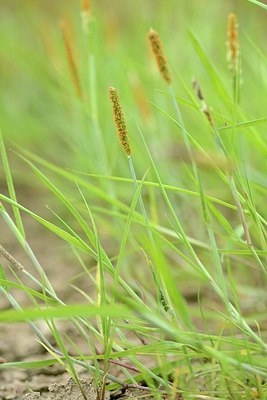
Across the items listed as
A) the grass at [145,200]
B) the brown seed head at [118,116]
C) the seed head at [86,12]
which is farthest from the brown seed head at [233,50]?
the seed head at [86,12]

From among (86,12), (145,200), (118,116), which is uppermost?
(86,12)

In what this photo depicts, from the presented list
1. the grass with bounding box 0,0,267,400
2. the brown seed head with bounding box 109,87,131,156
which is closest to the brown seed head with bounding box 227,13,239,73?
the grass with bounding box 0,0,267,400

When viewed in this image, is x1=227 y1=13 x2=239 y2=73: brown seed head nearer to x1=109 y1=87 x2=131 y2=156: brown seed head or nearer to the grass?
the grass

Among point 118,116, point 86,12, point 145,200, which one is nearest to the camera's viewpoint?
point 118,116

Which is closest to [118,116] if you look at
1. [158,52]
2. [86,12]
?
[158,52]

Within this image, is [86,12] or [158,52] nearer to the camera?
[158,52]

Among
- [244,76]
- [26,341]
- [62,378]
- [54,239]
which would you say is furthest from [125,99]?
[62,378]

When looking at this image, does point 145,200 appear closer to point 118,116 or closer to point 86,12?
point 86,12

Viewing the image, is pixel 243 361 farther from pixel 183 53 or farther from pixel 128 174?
pixel 183 53
